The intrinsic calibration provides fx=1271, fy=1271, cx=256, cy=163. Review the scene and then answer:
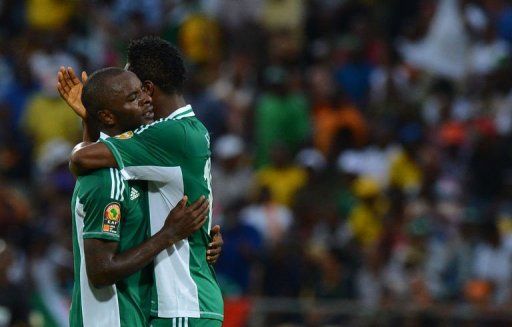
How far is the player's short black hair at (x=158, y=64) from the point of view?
609 centimetres

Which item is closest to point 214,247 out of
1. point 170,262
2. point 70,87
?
point 170,262

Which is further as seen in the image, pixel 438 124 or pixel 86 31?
pixel 86 31

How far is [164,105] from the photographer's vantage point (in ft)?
20.0

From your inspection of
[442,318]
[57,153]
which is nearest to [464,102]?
[442,318]

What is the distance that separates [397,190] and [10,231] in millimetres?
3933

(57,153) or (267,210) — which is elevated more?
(57,153)

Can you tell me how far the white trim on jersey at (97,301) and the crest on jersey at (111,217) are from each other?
176mm

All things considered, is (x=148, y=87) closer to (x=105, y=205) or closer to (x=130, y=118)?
(x=130, y=118)

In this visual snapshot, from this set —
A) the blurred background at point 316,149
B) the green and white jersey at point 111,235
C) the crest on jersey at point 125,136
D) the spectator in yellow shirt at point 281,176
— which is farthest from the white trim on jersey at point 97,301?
the spectator in yellow shirt at point 281,176

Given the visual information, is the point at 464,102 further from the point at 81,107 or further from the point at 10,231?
the point at 81,107

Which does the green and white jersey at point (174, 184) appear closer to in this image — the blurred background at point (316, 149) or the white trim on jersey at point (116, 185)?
the white trim on jersey at point (116, 185)

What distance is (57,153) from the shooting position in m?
13.9

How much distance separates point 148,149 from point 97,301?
0.76 m

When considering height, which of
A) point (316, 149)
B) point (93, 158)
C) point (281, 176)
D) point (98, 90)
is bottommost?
point (93, 158)
